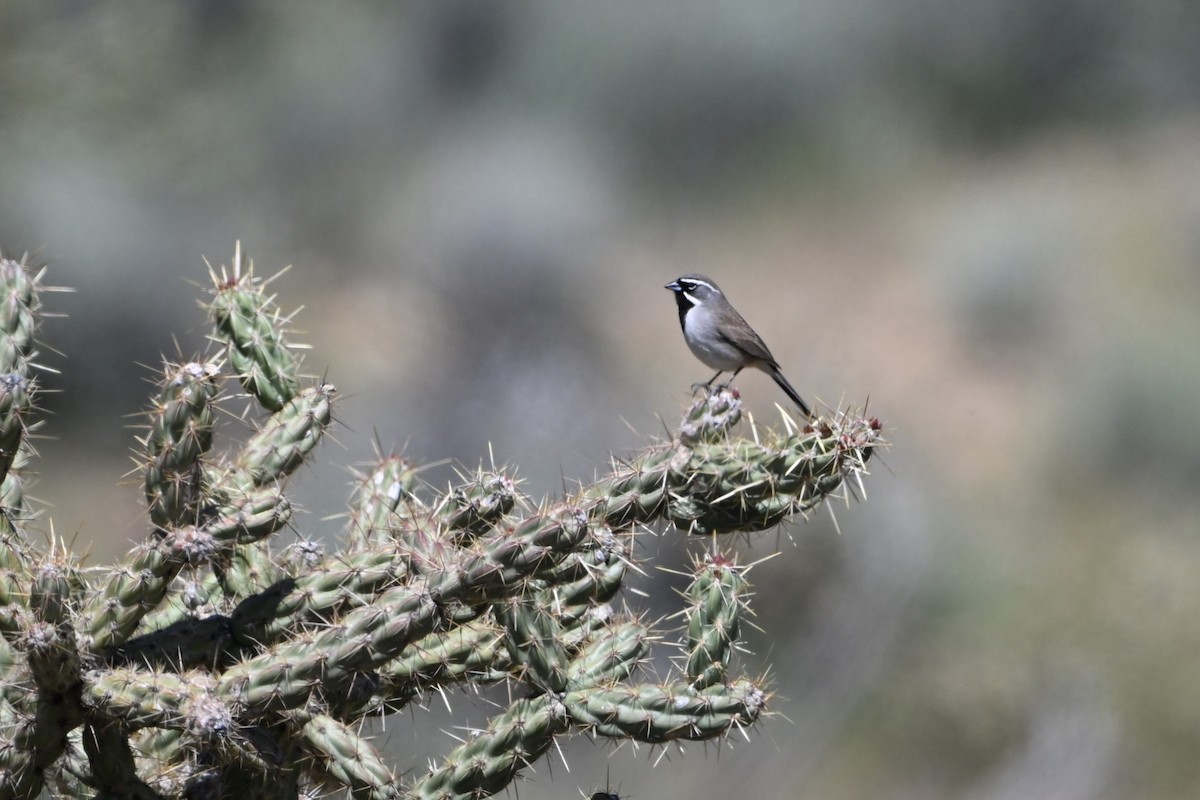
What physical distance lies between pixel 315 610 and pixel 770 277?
13.3m

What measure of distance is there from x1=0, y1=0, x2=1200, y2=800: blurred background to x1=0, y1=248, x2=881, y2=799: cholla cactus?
5.04m

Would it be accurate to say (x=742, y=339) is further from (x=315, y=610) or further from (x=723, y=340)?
(x=315, y=610)

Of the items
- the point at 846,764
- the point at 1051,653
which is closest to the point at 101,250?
the point at 846,764

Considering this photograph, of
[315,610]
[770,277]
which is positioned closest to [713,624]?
[315,610]

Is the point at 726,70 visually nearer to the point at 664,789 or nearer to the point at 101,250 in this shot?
the point at 101,250

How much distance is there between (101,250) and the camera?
46.1 ft

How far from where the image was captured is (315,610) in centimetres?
351

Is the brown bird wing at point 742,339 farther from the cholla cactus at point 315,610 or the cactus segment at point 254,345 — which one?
the cactus segment at point 254,345

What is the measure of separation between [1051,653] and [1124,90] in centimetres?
998

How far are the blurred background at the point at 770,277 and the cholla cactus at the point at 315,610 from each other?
198 inches

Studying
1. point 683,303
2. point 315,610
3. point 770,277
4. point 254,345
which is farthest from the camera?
point 770,277

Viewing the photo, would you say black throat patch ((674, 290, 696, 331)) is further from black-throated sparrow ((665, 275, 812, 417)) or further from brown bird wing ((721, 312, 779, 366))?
brown bird wing ((721, 312, 779, 366))

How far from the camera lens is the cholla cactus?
10.3ft

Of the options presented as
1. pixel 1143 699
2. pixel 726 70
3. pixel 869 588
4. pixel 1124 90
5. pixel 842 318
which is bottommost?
pixel 1143 699
